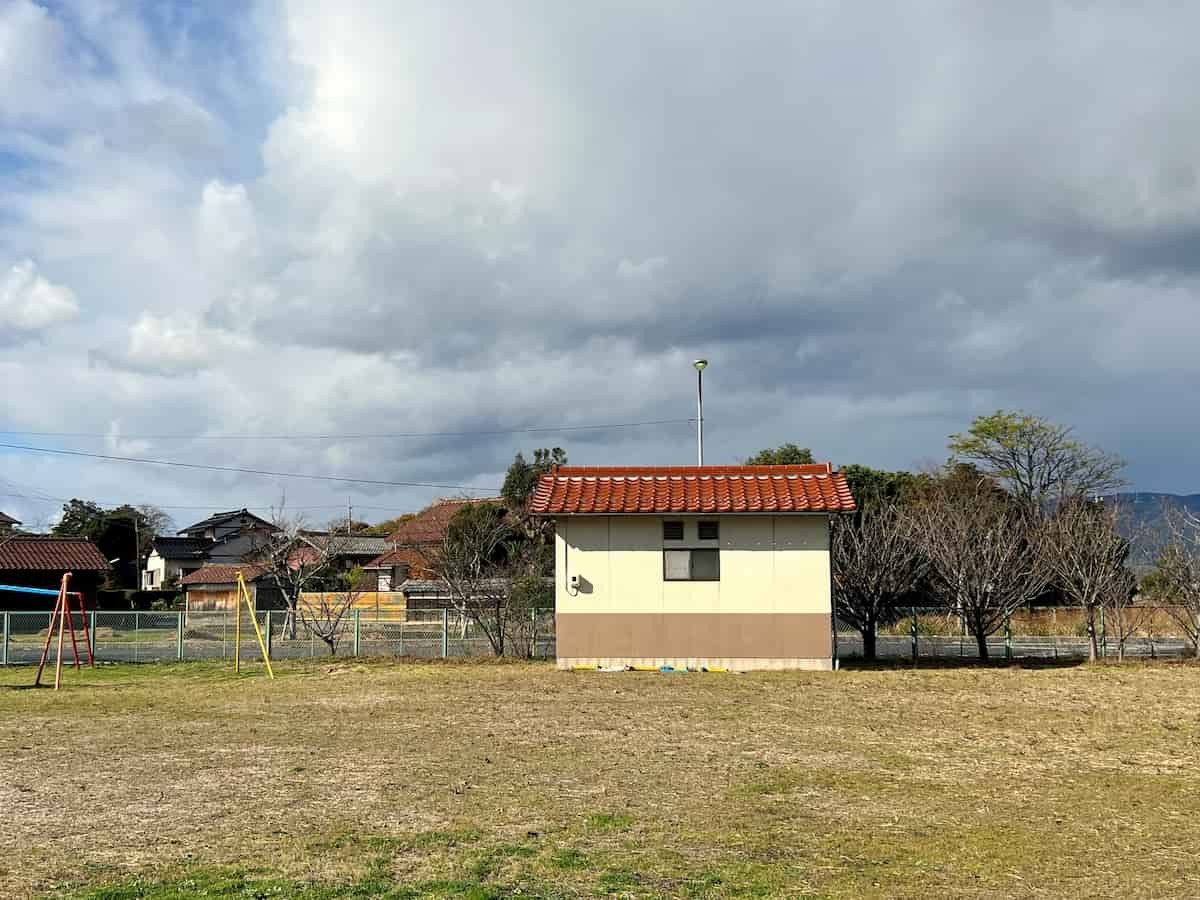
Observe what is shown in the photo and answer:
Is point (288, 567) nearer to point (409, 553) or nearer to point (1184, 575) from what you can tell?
point (409, 553)

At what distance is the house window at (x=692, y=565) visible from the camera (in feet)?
70.7

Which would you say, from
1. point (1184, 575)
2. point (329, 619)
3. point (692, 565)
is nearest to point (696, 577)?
point (692, 565)

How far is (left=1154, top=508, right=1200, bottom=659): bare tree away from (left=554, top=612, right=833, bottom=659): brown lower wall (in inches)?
334

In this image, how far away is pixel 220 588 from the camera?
55438 millimetres

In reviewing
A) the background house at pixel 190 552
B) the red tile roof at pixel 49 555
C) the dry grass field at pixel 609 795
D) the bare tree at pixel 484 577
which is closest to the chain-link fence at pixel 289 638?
the bare tree at pixel 484 577

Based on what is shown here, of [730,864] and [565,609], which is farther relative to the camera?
[565,609]

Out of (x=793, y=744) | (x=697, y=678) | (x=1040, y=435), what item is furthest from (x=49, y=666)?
(x=1040, y=435)

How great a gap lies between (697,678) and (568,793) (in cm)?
1089

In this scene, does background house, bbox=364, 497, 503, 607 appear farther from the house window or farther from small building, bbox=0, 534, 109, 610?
the house window

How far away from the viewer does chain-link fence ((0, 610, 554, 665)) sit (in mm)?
25406

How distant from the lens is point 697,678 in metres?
19.8

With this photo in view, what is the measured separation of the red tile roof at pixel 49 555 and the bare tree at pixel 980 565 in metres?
35.3

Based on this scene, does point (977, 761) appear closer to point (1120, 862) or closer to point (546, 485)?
point (1120, 862)

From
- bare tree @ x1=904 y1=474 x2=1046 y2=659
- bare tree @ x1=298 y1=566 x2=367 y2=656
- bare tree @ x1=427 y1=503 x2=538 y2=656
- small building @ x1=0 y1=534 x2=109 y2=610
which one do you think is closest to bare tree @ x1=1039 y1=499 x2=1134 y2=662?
bare tree @ x1=904 y1=474 x2=1046 y2=659
